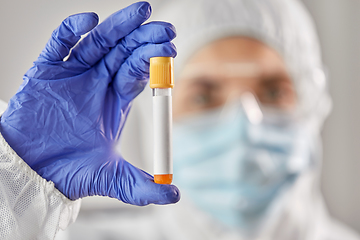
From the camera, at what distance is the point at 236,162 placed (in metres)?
1.19

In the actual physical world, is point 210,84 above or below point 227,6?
below

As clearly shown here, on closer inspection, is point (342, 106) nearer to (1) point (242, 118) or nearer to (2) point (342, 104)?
(2) point (342, 104)

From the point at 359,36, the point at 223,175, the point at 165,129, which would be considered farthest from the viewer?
the point at 359,36

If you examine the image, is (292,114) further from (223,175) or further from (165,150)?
(165,150)

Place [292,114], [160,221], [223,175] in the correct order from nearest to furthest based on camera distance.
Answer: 1. [223,175]
2. [292,114]
3. [160,221]

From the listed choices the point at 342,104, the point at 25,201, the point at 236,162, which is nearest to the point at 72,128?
the point at 25,201

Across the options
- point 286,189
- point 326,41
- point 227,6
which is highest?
point 227,6

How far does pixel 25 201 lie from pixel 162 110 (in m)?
0.31

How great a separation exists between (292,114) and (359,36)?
863 millimetres

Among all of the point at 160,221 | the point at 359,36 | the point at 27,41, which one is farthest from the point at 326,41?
the point at 27,41

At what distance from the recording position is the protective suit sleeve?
0.61m

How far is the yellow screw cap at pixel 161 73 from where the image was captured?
22.6 inches

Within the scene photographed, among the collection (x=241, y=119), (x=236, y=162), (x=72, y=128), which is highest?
(x=72, y=128)

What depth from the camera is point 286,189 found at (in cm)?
128
